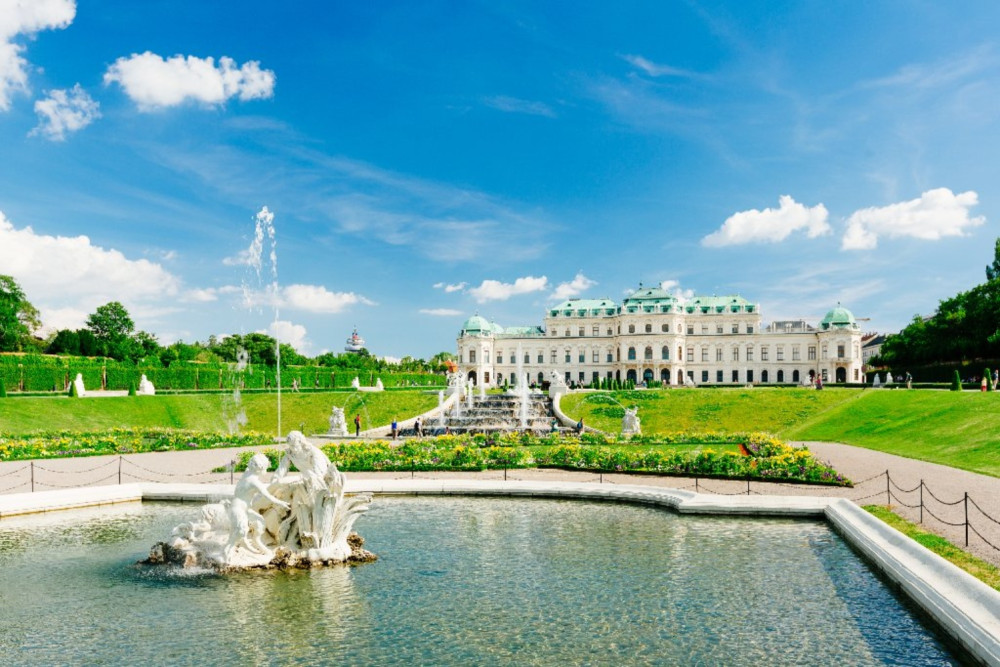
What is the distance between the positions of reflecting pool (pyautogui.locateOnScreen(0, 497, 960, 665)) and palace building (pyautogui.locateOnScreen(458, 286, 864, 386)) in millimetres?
76501

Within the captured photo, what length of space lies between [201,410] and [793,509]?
128 feet

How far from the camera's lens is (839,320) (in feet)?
293

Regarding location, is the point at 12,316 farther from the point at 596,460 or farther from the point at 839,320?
the point at 839,320

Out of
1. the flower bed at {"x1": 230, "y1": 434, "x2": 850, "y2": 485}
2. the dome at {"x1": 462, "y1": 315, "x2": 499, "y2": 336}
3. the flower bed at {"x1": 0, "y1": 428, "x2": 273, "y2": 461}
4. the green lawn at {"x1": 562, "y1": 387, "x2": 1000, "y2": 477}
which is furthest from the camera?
the dome at {"x1": 462, "y1": 315, "x2": 499, "y2": 336}

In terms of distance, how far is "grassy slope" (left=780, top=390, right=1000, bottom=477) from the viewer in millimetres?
22094

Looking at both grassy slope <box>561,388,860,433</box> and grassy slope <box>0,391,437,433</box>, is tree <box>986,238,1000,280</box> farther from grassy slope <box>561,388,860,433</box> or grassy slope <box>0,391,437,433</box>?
grassy slope <box>0,391,437,433</box>

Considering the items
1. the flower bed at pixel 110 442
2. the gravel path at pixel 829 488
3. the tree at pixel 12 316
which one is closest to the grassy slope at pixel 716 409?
the gravel path at pixel 829 488

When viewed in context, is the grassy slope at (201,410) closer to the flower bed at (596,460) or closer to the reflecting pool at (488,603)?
the flower bed at (596,460)

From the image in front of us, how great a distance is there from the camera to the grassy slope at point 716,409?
4034 centimetres

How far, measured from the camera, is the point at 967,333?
5659 centimetres

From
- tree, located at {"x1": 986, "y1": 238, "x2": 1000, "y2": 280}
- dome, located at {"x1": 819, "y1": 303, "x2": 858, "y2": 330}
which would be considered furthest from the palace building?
tree, located at {"x1": 986, "y1": 238, "x2": 1000, "y2": 280}

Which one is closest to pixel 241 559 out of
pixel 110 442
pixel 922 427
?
pixel 110 442

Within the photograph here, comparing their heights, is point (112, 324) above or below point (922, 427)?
above

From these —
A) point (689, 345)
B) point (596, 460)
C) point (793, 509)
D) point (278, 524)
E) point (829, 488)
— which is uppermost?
point (689, 345)
